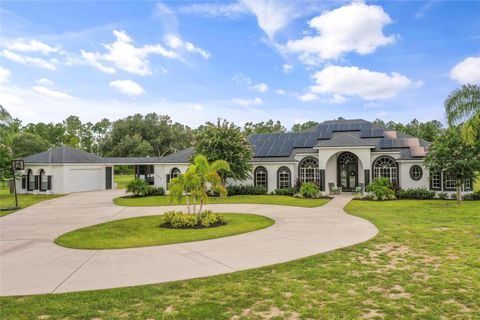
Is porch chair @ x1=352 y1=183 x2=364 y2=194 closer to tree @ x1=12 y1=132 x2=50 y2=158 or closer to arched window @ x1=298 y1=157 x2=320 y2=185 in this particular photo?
arched window @ x1=298 y1=157 x2=320 y2=185

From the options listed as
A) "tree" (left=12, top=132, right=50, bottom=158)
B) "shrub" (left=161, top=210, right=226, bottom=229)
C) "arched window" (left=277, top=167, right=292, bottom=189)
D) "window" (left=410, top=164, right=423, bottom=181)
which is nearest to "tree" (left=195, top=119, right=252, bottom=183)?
"arched window" (left=277, top=167, right=292, bottom=189)

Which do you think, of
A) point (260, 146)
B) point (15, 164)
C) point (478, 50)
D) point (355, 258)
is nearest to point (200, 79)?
point (260, 146)

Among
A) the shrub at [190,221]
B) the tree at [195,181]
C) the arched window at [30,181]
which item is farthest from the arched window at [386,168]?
the arched window at [30,181]

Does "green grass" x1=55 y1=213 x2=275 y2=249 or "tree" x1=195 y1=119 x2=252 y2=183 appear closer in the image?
"green grass" x1=55 y1=213 x2=275 y2=249

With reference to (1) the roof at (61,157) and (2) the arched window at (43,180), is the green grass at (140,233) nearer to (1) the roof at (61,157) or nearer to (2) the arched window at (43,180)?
(1) the roof at (61,157)

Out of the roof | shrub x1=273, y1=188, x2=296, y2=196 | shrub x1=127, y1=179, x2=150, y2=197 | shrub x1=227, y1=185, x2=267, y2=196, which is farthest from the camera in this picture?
the roof

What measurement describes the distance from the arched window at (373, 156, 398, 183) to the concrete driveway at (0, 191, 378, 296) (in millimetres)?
12932

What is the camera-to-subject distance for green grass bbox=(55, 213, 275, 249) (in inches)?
394

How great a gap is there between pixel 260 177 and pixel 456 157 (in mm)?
14325

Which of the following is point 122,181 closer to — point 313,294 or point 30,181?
point 30,181

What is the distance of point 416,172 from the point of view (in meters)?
24.4

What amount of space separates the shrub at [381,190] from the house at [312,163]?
6.64 ft

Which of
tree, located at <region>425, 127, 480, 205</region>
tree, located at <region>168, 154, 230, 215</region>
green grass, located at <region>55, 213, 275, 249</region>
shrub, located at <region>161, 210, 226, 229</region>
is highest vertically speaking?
tree, located at <region>425, 127, 480, 205</region>

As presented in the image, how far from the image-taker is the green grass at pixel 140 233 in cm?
1002
